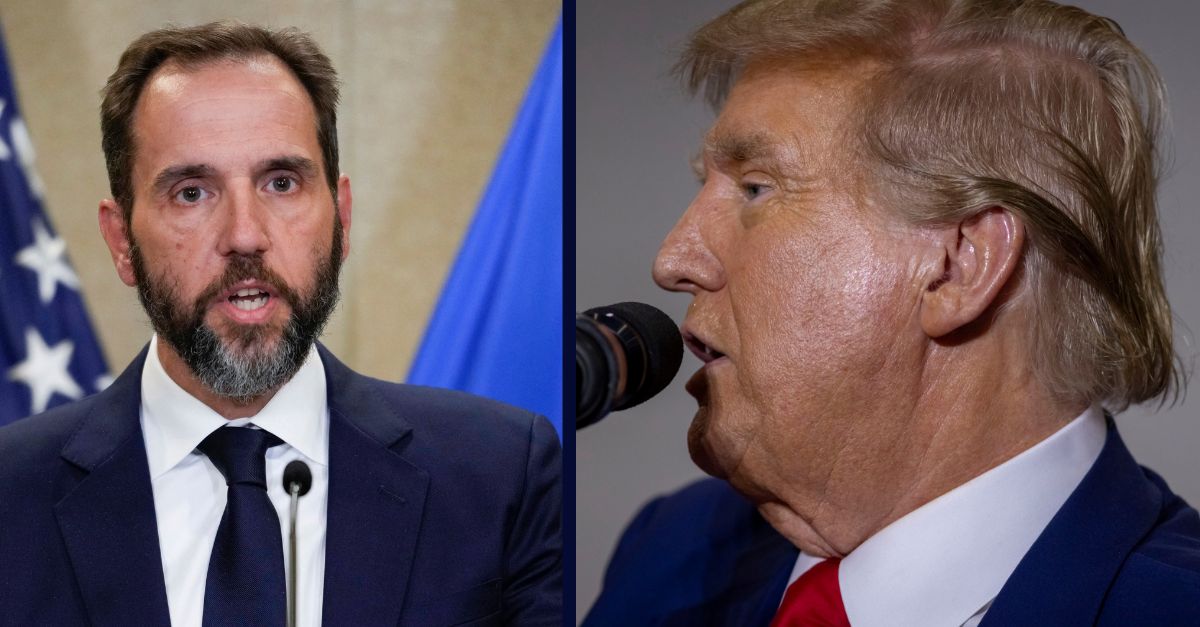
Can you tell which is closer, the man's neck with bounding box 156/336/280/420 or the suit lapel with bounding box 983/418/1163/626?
the suit lapel with bounding box 983/418/1163/626

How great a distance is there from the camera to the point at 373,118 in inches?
67.7

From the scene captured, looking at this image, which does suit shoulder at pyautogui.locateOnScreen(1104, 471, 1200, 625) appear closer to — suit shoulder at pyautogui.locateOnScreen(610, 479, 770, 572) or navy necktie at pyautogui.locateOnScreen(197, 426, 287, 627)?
suit shoulder at pyautogui.locateOnScreen(610, 479, 770, 572)

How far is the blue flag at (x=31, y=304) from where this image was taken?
163 cm

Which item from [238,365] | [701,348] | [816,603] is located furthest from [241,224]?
[816,603]

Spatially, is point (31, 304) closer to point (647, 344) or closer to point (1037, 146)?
point (647, 344)

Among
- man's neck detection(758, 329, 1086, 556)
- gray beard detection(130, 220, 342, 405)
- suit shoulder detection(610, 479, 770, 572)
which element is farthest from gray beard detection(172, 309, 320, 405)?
suit shoulder detection(610, 479, 770, 572)

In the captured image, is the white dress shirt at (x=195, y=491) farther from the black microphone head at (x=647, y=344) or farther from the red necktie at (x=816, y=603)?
the red necktie at (x=816, y=603)

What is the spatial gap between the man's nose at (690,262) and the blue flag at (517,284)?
0.17 meters

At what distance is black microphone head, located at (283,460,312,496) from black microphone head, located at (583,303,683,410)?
45 cm

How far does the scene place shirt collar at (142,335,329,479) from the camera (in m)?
1.62

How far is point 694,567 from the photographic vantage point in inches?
83.9

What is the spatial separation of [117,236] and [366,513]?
47 centimetres

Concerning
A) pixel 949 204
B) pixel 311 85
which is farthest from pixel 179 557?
pixel 949 204

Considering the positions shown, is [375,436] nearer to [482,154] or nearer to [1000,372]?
[482,154]
